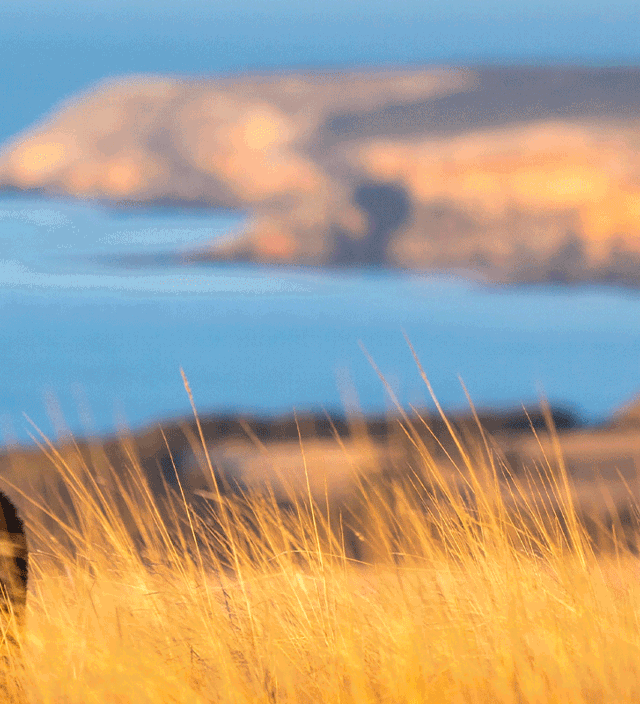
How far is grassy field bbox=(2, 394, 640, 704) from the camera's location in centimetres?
289

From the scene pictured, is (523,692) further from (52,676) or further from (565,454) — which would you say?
(565,454)

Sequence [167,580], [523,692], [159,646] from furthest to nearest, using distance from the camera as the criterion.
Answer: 1. [167,580]
2. [159,646]
3. [523,692]

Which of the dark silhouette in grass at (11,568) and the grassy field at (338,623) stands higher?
the dark silhouette in grass at (11,568)

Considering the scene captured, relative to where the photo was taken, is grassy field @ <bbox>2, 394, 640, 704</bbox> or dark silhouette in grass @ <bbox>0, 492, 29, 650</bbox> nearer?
dark silhouette in grass @ <bbox>0, 492, 29, 650</bbox>

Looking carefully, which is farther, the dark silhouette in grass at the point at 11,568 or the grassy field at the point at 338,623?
the grassy field at the point at 338,623

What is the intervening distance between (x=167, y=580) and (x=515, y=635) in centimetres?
126

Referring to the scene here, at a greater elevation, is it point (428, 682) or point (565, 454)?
point (428, 682)

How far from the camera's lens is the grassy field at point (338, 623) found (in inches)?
114

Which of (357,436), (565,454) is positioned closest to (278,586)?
(357,436)

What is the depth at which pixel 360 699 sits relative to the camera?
2.81 m

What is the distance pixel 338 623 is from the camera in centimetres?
324

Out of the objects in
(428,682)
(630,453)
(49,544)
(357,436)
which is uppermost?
(357,436)

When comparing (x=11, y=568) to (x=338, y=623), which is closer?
(x=11, y=568)

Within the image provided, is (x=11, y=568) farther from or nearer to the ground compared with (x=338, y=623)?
farther from the ground
